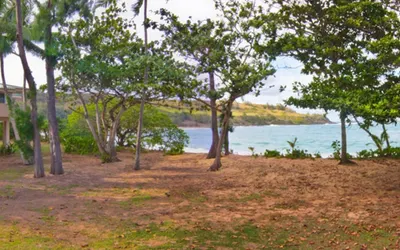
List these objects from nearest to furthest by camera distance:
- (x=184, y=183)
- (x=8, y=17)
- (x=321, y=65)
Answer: (x=321, y=65) → (x=184, y=183) → (x=8, y=17)

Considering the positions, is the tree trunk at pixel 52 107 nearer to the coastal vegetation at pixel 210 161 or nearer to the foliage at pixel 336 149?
the coastal vegetation at pixel 210 161

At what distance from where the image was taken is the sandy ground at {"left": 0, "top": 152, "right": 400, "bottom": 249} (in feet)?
26.1

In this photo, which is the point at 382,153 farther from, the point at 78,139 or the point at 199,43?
the point at 78,139

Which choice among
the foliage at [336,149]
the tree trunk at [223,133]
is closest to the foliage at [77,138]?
the tree trunk at [223,133]

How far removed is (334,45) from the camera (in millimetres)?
12086

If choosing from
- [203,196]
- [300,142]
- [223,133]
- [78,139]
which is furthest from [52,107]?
[300,142]

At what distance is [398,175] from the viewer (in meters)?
12.1

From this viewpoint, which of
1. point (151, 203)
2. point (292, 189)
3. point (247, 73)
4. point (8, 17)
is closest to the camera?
point (151, 203)

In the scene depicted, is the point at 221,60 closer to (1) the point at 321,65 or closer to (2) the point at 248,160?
(1) the point at 321,65

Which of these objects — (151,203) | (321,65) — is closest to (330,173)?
Answer: (321,65)

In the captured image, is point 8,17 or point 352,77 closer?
point 352,77

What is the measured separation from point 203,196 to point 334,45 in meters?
5.90

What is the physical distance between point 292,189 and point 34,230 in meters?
6.66

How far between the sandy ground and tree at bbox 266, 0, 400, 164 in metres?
2.03
